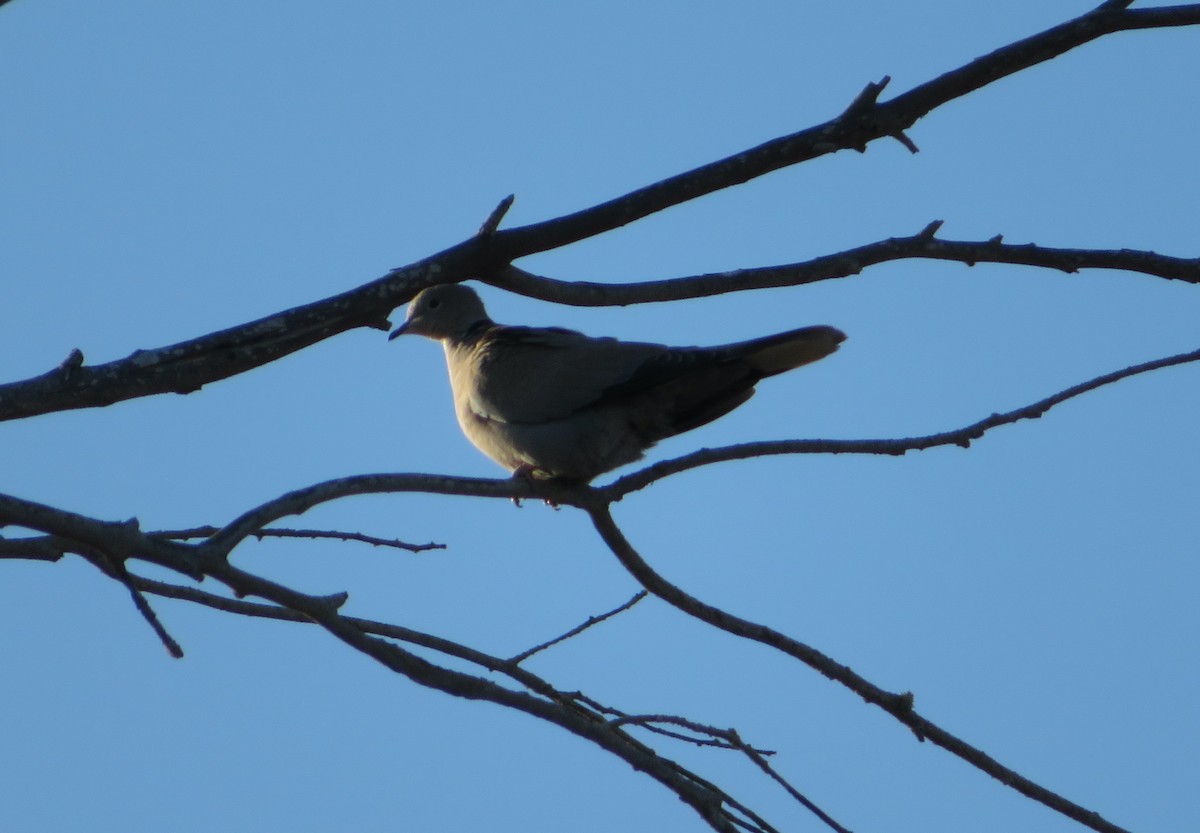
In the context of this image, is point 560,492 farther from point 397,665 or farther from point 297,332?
point 397,665

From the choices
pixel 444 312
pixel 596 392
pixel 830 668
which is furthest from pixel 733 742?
pixel 444 312

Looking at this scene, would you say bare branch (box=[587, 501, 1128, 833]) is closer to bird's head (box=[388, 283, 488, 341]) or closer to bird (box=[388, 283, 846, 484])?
bird (box=[388, 283, 846, 484])

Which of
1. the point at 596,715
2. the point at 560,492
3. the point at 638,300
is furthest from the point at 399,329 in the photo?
the point at 596,715

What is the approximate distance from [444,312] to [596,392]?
6.46 feet

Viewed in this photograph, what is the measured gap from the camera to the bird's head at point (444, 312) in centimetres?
670

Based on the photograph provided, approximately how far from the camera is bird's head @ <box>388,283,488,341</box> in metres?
6.70

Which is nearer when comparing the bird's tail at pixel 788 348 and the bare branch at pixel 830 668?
the bare branch at pixel 830 668

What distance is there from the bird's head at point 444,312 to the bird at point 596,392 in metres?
1.19

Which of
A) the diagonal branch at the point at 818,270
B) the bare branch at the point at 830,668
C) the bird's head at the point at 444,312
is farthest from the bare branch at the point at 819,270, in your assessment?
the bird's head at the point at 444,312

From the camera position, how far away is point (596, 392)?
4.94 metres

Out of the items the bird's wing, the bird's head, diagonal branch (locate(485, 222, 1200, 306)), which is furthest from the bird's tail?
the bird's head

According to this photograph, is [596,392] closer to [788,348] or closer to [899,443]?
[788,348]

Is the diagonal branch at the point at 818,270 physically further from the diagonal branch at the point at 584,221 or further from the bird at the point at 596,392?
the bird at the point at 596,392

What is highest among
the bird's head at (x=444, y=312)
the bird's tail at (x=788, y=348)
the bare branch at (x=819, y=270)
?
the bird's head at (x=444, y=312)
